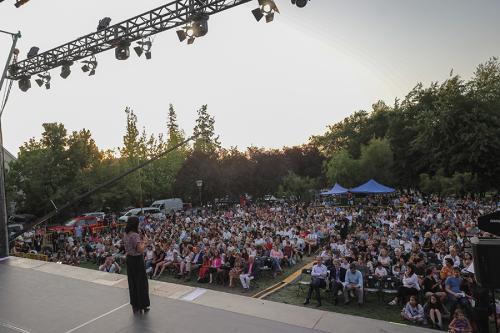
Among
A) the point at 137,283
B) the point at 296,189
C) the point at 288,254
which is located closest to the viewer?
the point at 137,283

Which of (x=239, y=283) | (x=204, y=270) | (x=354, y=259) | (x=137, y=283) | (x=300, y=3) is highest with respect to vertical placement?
(x=300, y=3)

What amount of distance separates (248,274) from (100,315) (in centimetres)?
582

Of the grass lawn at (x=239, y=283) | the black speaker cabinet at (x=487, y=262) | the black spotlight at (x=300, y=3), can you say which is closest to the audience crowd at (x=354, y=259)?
the grass lawn at (x=239, y=283)

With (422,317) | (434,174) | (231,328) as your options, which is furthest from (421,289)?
(434,174)

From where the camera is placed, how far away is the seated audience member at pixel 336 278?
8.47m

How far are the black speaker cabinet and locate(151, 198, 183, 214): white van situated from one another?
34053 mm

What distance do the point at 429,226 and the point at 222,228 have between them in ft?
32.4

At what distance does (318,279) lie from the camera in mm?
8469

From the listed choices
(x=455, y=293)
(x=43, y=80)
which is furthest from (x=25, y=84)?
(x=455, y=293)

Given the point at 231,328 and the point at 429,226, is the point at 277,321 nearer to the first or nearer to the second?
the point at 231,328

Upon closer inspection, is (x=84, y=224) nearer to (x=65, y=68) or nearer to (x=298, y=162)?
(x=65, y=68)

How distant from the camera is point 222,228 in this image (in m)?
17.4

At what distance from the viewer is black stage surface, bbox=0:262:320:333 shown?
4.08 m

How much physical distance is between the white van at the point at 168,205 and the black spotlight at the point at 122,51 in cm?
2809
